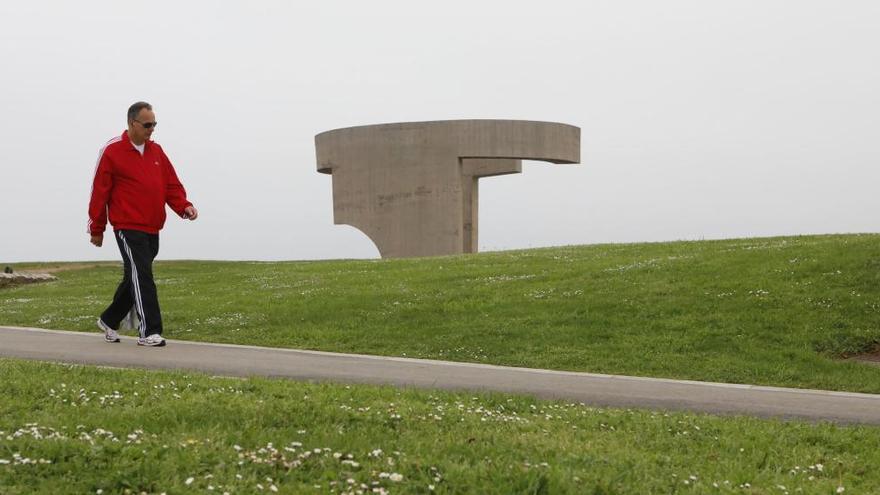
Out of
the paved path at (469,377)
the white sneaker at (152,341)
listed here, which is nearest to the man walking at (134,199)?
the white sneaker at (152,341)

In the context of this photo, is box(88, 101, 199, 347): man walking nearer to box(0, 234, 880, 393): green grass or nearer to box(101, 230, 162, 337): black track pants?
box(101, 230, 162, 337): black track pants

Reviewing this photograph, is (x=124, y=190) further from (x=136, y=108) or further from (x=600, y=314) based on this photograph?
(x=600, y=314)

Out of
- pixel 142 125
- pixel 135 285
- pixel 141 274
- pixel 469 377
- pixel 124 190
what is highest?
pixel 142 125

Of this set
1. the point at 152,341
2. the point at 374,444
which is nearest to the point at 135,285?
the point at 152,341

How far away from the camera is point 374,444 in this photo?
17.3ft

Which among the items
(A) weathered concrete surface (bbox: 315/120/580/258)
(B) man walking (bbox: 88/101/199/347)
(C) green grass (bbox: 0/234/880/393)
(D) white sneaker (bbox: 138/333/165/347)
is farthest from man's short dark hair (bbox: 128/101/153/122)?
(A) weathered concrete surface (bbox: 315/120/580/258)

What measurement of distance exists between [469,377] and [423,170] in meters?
27.0

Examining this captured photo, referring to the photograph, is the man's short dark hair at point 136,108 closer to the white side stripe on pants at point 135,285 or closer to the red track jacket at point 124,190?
the red track jacket at point 124,190

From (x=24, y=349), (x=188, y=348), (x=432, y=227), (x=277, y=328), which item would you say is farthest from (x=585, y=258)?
(x=432, y=227)

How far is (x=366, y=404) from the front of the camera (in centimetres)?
651

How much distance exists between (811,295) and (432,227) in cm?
2320

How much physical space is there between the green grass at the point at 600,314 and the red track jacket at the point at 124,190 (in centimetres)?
308

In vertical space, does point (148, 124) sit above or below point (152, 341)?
above

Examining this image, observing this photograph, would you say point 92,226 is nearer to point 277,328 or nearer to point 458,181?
point 277,328
